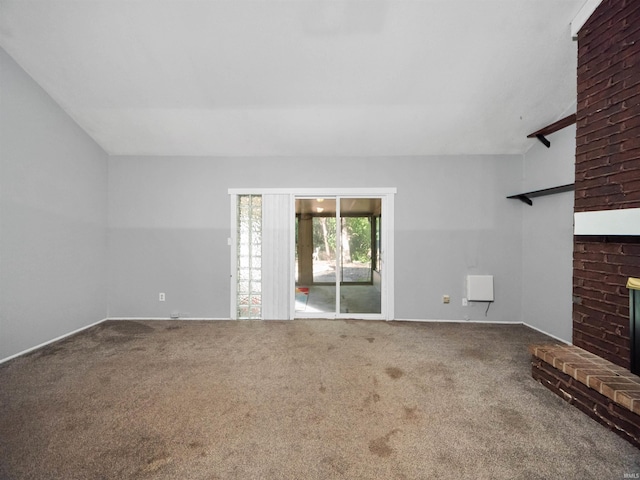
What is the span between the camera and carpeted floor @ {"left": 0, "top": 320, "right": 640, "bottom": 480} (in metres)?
1.48

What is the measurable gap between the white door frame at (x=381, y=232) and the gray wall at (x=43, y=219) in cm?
194

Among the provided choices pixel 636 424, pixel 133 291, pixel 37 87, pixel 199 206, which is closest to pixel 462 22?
pixel 636 424

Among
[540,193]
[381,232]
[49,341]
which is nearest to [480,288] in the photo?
[540,193]

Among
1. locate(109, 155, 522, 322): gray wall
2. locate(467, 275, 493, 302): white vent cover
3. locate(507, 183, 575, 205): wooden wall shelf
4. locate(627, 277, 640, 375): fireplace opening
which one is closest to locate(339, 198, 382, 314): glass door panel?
locate(109, 155, 522, 322): gray wall

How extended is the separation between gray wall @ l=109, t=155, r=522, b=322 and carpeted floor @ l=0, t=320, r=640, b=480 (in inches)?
40.7

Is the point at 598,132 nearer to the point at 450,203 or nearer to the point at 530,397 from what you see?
the point at 450,203

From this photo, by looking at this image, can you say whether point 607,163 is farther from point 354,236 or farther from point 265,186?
point 265,186

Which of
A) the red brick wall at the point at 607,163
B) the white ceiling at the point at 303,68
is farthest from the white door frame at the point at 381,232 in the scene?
the red brick wall at the point at 607,163

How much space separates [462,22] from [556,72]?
130cm

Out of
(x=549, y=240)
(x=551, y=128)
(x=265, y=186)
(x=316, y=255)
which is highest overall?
(x=551, y=128)

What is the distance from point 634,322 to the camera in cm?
188

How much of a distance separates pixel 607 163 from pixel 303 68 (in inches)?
109

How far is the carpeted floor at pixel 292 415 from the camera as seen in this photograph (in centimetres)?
148

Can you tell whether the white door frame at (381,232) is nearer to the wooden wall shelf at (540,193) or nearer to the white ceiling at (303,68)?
the white ceiling at (303,68)
